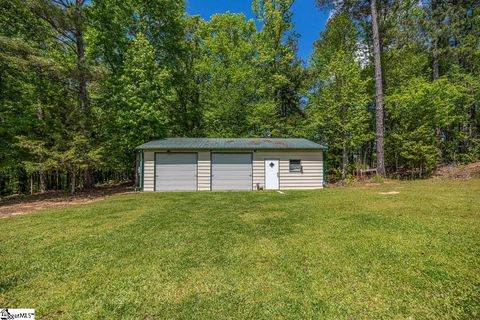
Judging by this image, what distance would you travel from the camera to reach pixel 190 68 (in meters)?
20.7

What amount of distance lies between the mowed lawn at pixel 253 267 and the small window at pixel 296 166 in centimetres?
728

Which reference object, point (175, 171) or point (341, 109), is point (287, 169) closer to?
point (175, 171)

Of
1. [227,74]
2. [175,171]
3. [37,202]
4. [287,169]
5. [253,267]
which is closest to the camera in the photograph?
[253,267]

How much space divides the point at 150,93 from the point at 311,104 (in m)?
12.5

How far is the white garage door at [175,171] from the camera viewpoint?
12445 millimetres

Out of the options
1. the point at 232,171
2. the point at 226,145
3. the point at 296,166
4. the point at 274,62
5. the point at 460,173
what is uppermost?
the point at 274,62

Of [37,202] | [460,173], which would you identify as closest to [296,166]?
[460,173]

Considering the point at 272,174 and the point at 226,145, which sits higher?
the point at 226,145

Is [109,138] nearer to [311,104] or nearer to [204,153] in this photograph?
[204,153]

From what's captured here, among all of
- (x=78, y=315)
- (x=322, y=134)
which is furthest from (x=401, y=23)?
(x=78, y=315)

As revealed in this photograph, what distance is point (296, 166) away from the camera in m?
13.2

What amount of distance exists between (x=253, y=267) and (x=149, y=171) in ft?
34.5

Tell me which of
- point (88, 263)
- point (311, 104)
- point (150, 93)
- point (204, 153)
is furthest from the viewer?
point (311, 104)

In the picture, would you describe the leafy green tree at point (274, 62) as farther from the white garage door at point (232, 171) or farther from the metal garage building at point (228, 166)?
the white garage door at point (232, 171)
